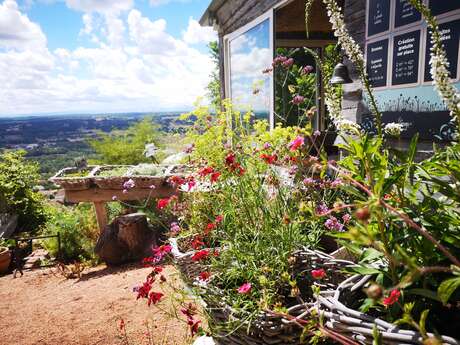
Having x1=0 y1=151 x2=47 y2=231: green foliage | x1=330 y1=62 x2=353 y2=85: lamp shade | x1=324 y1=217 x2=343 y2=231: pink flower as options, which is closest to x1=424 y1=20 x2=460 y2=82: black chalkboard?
x1=330 y1=62 x2=353 y2=85: lamp shade

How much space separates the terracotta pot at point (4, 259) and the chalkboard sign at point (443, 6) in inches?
216

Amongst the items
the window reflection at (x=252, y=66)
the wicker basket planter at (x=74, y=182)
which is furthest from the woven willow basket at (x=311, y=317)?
A: the wicker basket planter at (x=74, y=182)

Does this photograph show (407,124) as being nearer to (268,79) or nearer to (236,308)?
(236,308)

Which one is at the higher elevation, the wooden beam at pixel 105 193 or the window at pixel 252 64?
the window at pixel 252 64

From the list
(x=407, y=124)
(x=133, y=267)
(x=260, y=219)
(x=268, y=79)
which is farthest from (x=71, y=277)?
(x=407, y=124)

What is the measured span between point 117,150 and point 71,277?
397 centimetres

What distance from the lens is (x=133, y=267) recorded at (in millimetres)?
4293

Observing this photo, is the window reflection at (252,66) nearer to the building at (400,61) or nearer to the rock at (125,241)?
the building at (400,61)

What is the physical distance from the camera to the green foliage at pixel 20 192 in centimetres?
611

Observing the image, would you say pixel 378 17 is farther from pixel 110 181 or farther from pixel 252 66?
pixel 110 181

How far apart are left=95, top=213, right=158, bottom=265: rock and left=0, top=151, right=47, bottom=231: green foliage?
2660 millimetres

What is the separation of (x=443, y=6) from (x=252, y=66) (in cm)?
320

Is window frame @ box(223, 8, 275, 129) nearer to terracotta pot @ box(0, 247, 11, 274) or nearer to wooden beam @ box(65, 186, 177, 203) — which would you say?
wooden beam @ box(65, 186, 177, 203)

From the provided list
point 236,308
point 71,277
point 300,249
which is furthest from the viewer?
point 71,277
